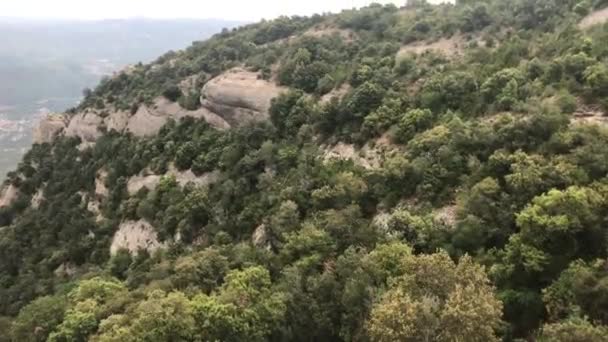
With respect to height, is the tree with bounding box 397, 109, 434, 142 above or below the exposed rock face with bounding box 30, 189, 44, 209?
above

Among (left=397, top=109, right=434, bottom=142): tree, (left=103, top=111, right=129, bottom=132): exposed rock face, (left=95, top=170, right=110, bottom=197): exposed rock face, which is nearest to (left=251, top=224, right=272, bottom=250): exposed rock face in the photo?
(left=397, top=109, right=434, bottom=142): tree

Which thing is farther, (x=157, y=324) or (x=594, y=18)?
(x=594, y=18)

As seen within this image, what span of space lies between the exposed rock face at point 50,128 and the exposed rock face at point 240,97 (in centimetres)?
2483

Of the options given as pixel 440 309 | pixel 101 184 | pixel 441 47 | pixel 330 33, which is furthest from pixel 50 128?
pixel 440 309

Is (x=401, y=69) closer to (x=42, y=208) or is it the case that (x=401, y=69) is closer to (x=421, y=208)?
(x=421, y=208)

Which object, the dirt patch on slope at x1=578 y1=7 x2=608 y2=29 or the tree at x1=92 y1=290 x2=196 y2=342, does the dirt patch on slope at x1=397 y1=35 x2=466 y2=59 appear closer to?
the dirt patch on slope at x1=578 y1=7 x2=608 y2=29

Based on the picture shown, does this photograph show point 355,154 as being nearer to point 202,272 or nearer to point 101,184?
point 202,272

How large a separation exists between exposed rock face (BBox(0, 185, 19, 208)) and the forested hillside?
0.56 metres

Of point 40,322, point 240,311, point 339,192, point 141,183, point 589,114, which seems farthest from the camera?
point 141,183

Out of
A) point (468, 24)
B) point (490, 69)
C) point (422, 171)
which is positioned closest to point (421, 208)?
point (422, 171)

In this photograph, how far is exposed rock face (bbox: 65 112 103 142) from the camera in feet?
232

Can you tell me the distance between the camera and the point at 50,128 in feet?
258

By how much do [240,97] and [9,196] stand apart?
30966 millimetres

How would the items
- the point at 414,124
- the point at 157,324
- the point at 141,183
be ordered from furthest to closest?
the point at 141,183
the point at 414,124
the point at 157,324
